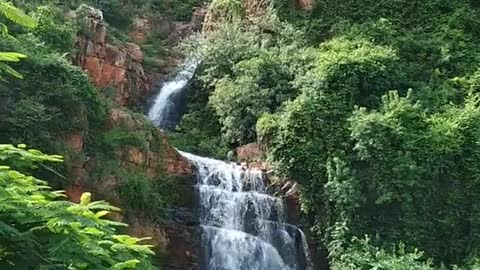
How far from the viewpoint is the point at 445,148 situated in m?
13.8

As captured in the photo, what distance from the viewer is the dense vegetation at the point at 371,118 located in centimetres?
1327

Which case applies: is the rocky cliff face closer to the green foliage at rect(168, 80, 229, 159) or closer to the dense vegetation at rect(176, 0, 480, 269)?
the green foliage at rect(168, 80, 229, 159)

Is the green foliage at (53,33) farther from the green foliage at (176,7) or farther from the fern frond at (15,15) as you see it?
the green foliage at (176,7)

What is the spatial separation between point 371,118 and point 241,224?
3.64 m

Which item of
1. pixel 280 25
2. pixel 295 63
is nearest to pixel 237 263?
pixel 295 63

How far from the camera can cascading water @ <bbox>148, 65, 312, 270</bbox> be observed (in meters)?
13.3

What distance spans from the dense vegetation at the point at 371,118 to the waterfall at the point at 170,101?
800 millimetres

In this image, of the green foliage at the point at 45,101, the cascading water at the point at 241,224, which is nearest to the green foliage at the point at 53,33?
the green foliage at the point at 45,101

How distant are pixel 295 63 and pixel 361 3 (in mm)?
3902

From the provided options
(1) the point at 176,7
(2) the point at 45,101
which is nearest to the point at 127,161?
(2) the point at 45,101

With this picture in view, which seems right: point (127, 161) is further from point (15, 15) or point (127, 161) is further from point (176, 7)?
point (176, 7)

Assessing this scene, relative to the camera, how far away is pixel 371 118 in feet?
44.4

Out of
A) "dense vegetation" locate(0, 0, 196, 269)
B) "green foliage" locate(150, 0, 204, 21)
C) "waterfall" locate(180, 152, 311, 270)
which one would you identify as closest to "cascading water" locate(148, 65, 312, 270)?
"waterfall" locate(180, 152, 311, 270)

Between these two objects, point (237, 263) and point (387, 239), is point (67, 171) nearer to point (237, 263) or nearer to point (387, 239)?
point (237, 263)
